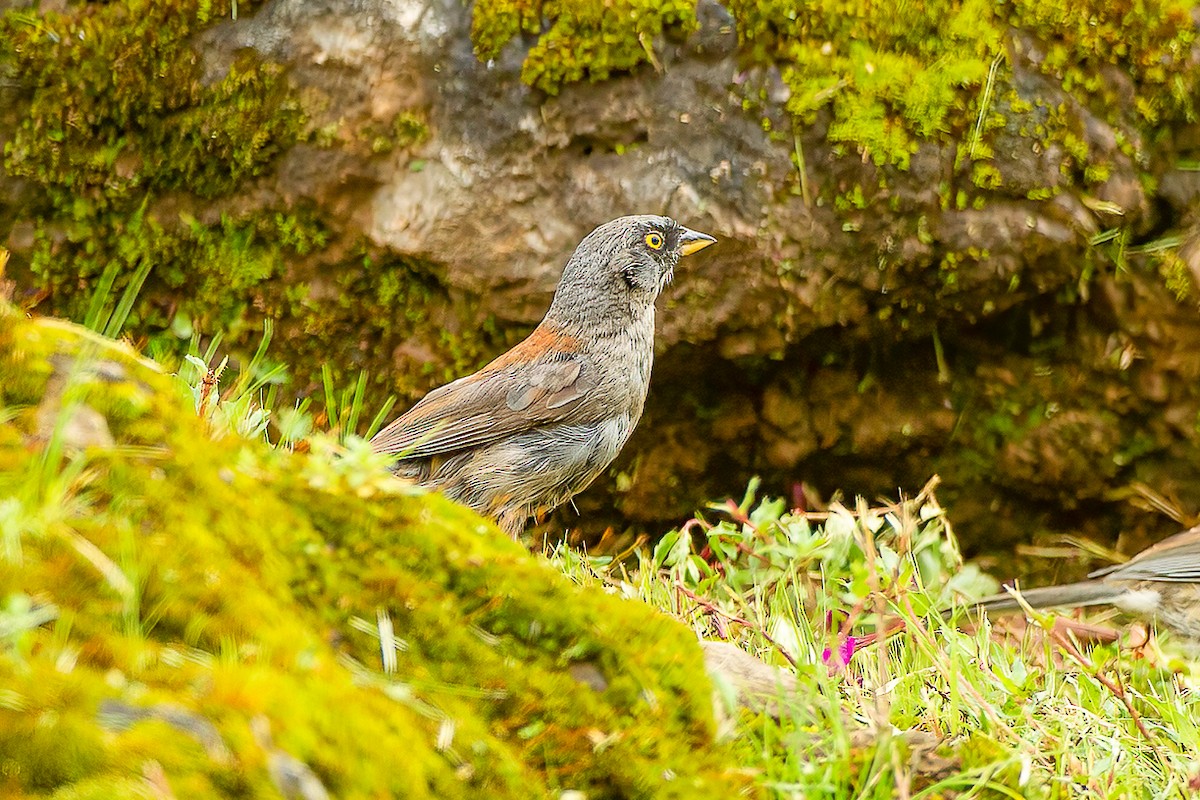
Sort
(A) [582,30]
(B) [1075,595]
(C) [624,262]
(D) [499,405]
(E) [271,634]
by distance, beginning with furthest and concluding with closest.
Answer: (A) [582,30]
(C) [624,262]
(D) [499,405]
(B) [1075,595]
(E) [271,634]

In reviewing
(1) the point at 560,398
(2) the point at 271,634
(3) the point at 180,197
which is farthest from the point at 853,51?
(2) the point at 271,634

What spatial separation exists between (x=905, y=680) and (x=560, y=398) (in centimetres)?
240

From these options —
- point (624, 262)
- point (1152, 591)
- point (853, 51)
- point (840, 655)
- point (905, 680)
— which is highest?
point (853, 51)

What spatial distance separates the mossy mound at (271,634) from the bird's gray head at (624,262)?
10.2 feet

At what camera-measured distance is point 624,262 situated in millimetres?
5621

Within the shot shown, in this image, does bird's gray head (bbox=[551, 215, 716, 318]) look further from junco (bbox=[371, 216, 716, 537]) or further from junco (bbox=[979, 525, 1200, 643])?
junco (bbox=[979, 525, 1200, 643])

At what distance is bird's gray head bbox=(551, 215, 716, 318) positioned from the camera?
561cm

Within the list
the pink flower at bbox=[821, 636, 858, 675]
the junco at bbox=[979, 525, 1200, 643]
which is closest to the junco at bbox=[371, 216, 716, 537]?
the pink flower at bbox=[821, 636, 858, 675]

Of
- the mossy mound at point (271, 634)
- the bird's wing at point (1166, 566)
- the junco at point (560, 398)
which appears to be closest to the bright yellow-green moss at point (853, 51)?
the junco at point (560, 398)

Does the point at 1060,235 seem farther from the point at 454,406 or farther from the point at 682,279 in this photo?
the point at 454,406

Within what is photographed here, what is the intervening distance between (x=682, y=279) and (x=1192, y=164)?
106 inches

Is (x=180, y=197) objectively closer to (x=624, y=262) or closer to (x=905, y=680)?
(x=624, y=262)

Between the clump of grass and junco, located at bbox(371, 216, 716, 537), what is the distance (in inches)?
17.3

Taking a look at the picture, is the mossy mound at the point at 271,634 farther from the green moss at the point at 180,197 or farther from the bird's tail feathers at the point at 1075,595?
the green moss at the point at 180,197
